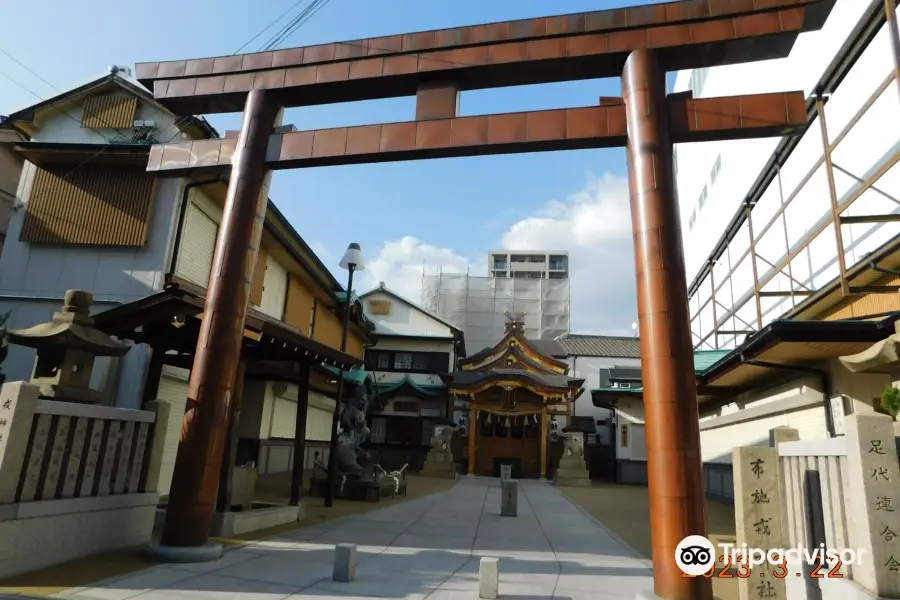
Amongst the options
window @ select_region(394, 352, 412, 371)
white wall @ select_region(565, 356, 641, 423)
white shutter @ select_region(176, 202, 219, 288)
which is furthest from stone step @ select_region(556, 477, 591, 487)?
white shutter @ select_region(176, 202, 219, 288)

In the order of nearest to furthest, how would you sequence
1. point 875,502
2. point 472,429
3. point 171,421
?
point 875,502 < point 171,421 < point 472,429

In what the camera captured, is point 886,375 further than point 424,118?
Yes

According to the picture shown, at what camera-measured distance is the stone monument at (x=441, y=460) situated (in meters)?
27.2

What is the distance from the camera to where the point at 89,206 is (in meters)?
13.3

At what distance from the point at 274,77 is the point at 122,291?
7262mm

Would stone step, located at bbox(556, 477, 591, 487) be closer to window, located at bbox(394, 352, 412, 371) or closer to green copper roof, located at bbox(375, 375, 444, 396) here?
green copper roof, located at bbox(375, 375, 444, 396)

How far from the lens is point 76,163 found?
13.5 m

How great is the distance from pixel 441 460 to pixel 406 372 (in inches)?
364

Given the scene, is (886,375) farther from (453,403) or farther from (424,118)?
(453,403)

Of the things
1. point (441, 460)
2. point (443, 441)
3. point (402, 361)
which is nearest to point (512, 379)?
point (443, 441)

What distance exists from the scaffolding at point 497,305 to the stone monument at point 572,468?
82.0 feet

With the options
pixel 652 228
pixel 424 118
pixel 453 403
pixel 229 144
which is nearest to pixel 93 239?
pixel 229 144

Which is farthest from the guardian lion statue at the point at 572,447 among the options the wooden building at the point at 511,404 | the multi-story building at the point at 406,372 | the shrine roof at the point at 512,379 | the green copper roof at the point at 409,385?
the green copper roof at the point at 409,385

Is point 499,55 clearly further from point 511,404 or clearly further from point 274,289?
point 511,404
